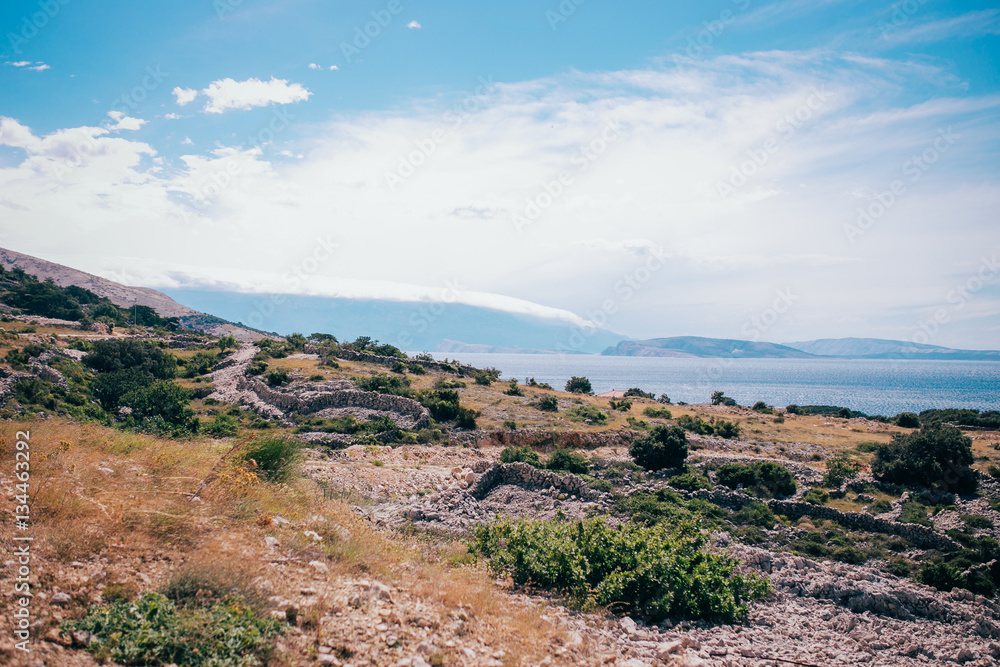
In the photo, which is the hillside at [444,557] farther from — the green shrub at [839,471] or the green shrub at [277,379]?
the green shrub at [277,379]

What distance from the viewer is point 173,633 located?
188 inches

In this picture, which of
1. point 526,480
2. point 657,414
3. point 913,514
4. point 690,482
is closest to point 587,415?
point 657,414

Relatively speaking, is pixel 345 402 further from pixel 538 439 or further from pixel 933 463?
pixel 933 463

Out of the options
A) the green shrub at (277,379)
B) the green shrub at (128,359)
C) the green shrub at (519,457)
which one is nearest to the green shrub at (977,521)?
the green shrub at (519,457)

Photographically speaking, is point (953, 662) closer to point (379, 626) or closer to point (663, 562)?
point (663, 562)

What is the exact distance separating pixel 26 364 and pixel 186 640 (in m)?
39.1

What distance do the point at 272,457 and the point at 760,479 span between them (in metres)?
17.4

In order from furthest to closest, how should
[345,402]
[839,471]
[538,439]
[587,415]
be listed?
[587,415] → [345,402] → [538,439] → [839,471]

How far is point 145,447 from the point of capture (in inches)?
413

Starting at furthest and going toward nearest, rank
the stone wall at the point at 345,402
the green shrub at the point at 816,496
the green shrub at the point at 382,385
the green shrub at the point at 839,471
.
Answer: the green shrub at the point at 382,385 < the stone wall at the point at 345,402 < the green shrub at the point at 839,471 < the green shrub at the point at 816,496

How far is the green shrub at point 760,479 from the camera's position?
60.9 ft

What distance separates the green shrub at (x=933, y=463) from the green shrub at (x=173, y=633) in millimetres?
23638

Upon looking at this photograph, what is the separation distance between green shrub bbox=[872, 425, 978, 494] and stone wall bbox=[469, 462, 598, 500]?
13.4 m

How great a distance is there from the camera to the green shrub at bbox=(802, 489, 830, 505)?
17413 mm
